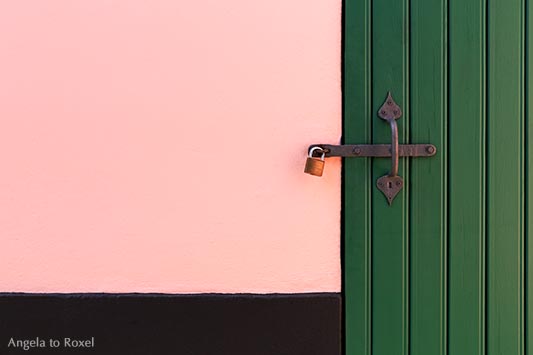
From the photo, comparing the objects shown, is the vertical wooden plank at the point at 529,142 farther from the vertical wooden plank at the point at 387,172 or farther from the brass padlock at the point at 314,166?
the brass padlock at the point at 314,166

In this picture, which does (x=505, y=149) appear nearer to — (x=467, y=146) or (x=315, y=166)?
(x=467, y=146)

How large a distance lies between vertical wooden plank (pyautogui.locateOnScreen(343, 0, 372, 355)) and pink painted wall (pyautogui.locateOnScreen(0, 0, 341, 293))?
0.14ft

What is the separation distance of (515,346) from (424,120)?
2.82 feet

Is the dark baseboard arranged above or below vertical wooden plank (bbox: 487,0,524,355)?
below

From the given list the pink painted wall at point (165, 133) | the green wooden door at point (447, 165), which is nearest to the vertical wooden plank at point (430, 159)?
the green wooden door at point (447, 165)

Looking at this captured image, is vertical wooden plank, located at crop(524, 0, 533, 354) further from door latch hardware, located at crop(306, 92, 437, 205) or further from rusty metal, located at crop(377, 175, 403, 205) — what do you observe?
rusty metal, located at crop(377, 175, 403, 205)

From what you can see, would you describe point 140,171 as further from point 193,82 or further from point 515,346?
point 515,346

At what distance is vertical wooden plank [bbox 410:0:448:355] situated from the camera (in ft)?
5.43

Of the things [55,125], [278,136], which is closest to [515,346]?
[278,136]

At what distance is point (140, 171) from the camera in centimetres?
165

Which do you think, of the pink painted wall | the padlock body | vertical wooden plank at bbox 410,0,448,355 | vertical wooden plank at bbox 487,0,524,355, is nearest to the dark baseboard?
the pink painted wall

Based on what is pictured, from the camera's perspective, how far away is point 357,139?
1669 mm

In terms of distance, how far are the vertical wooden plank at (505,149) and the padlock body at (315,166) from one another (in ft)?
1.96

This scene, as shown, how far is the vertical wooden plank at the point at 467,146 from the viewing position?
5.43 feet
